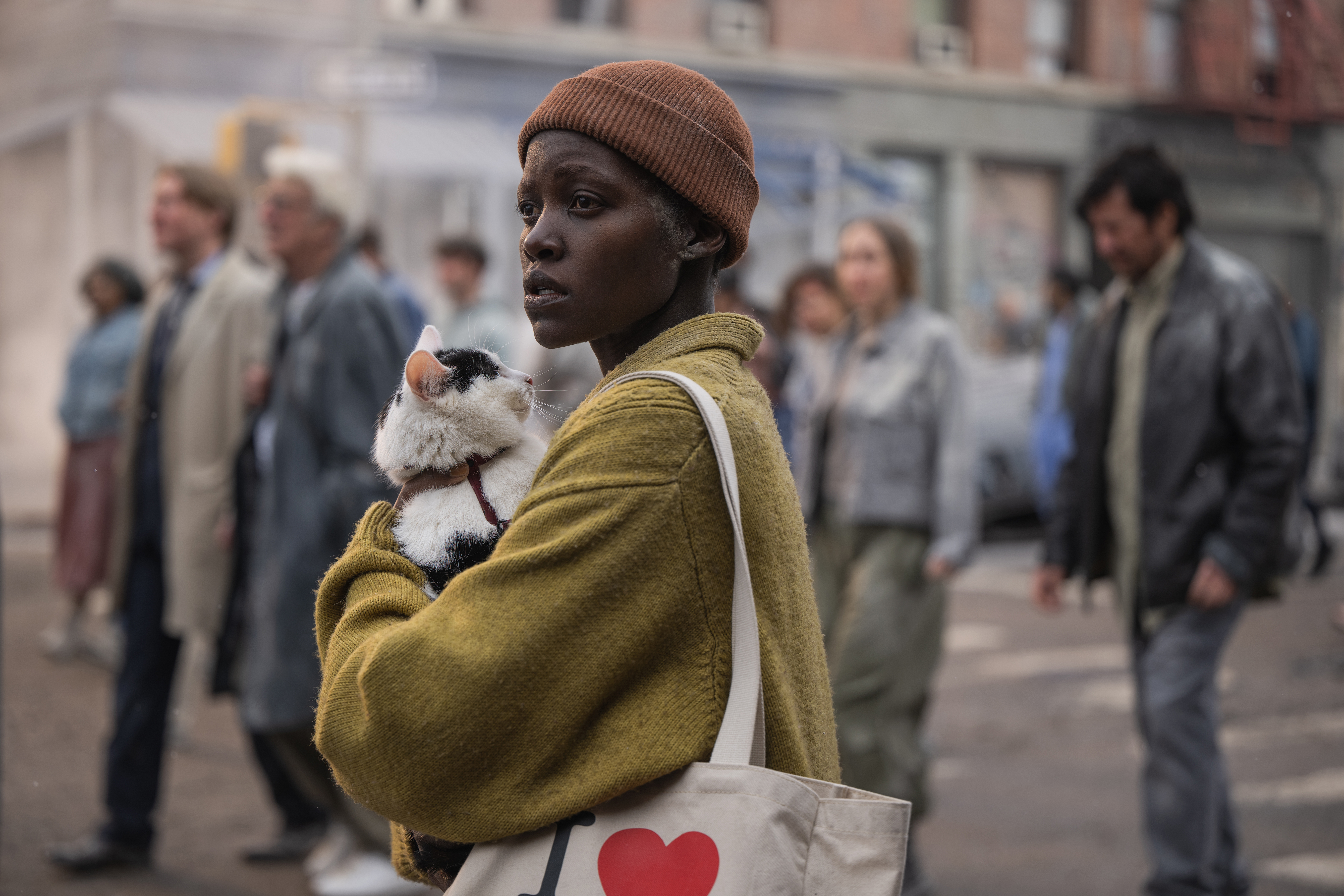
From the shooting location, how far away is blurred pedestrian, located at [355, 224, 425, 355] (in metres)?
4.86

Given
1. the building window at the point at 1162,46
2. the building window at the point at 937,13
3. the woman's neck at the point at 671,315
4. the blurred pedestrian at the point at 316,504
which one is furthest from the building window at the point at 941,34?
the woman's neck at the point at 671,315

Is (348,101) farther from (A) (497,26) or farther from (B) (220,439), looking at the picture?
(A) (497,26)

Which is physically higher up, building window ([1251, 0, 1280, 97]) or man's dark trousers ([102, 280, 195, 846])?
building window ([1251, 0, 1280, 97])

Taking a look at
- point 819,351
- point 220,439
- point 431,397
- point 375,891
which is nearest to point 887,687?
point 819,351

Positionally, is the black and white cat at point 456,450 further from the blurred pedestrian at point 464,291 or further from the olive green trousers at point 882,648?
the blurred pedestrian at point 464,291

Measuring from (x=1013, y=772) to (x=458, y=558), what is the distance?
5152 millimetres

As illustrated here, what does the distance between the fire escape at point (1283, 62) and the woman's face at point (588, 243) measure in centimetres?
406

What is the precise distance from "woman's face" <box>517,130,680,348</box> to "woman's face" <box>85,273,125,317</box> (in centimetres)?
731

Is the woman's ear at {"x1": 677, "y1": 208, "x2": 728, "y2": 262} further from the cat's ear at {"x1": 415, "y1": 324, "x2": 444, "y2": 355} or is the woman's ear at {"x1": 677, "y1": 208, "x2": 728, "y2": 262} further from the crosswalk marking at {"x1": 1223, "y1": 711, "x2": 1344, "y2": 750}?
the crosswalk marking at {"x1": 1223, "y1": 711, "x2": 1344, "y2": 750}

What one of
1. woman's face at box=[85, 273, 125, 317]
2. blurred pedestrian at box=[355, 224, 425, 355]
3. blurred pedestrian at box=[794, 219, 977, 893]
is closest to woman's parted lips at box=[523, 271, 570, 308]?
blurred pedestrian at box=[355, 224, 425, 355]

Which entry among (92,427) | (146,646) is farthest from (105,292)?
(146,646)

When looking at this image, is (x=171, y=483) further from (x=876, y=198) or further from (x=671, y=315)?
(x=876, y=198)

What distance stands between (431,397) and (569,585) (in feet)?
1.36

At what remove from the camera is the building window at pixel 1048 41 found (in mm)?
21172
